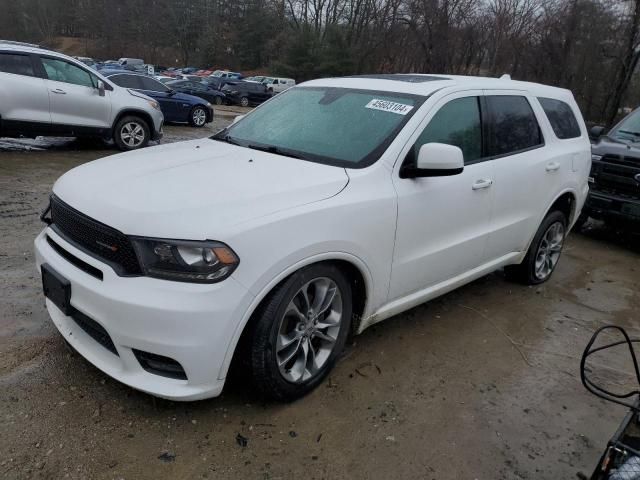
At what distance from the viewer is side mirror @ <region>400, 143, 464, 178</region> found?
297 centimetres

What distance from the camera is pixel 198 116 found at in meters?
16.0

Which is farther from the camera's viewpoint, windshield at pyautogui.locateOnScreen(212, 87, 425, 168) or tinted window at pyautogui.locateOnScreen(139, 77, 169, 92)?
tinted window at pyautogui.locateOnScreen(139, 77, 169, 92)

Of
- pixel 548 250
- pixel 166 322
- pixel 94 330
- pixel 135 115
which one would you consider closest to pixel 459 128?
pixel 548 250

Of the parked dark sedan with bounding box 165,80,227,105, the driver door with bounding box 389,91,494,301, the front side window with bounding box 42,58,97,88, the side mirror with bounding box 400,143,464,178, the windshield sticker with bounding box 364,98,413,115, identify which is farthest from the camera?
the parked dark sedan with bounding box 165,80,227,105

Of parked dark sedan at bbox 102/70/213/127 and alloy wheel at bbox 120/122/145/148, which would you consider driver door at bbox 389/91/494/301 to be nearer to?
alloy wheel at bbox 120/122/145/148

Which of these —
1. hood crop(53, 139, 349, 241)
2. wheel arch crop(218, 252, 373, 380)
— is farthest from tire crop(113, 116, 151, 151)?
wheel arch crop(218, 252, 373, 380)

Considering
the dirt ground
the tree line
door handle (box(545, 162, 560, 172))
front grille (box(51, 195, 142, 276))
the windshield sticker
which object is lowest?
the dirt ground

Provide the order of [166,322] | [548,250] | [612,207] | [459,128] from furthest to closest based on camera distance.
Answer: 1. [612,207]
2. [548,250]
3. [459,128]
4. [166,322]

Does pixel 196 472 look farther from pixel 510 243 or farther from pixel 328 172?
pixel 510 243

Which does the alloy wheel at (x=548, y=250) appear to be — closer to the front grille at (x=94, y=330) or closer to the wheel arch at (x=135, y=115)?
the front grille at (x=94, y=330)

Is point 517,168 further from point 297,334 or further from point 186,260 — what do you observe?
point 186,260

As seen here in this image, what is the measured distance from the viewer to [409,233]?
3.16 metres

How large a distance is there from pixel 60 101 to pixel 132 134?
1523 millimetres

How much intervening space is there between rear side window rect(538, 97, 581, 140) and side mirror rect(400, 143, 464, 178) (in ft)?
6.64
